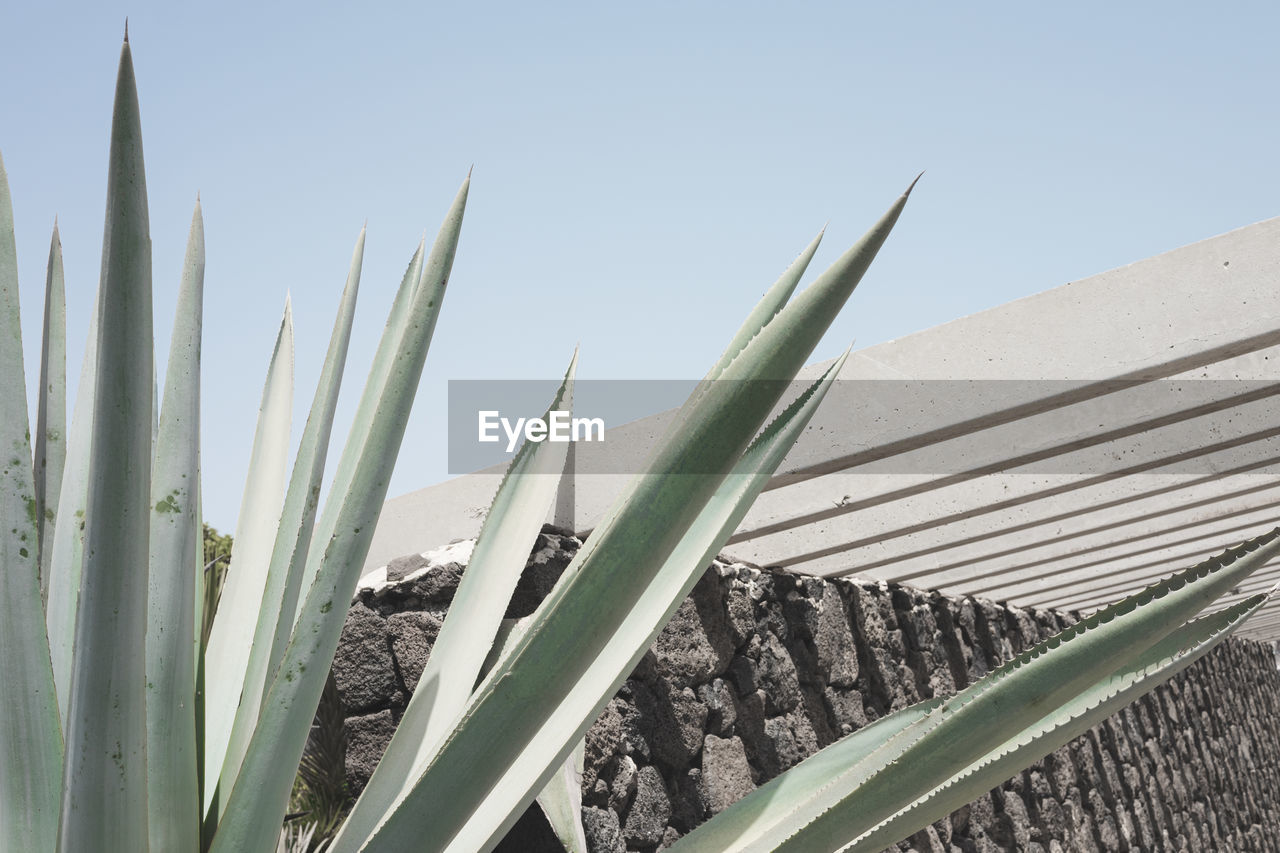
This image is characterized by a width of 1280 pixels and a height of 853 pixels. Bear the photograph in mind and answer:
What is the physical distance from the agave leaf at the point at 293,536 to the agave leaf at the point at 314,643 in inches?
3.7

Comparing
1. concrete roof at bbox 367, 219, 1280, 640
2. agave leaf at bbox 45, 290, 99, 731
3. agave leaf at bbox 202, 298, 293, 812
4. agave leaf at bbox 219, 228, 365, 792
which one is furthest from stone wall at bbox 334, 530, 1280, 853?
agave leaf at bbox 45, 290, 99, 731

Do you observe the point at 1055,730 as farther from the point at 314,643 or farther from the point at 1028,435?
the point at 1028,435

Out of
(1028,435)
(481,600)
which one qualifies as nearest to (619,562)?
(481,600)

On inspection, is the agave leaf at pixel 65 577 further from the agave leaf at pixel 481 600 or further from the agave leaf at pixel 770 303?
the agave leaf at pixel 770 303

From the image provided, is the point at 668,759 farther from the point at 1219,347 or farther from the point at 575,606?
the point at 575,606

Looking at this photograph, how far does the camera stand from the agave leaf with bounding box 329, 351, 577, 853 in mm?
765

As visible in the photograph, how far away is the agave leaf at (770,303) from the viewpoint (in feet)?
1.94

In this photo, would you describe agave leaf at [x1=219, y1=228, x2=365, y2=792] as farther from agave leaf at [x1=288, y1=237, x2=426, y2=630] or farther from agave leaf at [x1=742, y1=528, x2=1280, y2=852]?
agave leaf at [x1=742, y1=528, x2=1280, y2=852]

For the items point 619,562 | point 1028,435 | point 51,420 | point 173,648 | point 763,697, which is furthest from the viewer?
point 763,697

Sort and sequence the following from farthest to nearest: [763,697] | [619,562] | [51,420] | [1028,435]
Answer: [763,697] < [1028,435] < [51,420] < [619,562]

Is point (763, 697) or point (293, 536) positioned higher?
point (293, 536)

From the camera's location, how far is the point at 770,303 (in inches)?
25.9

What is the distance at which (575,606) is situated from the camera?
0.44m

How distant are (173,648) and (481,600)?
A: 31 centimetres
